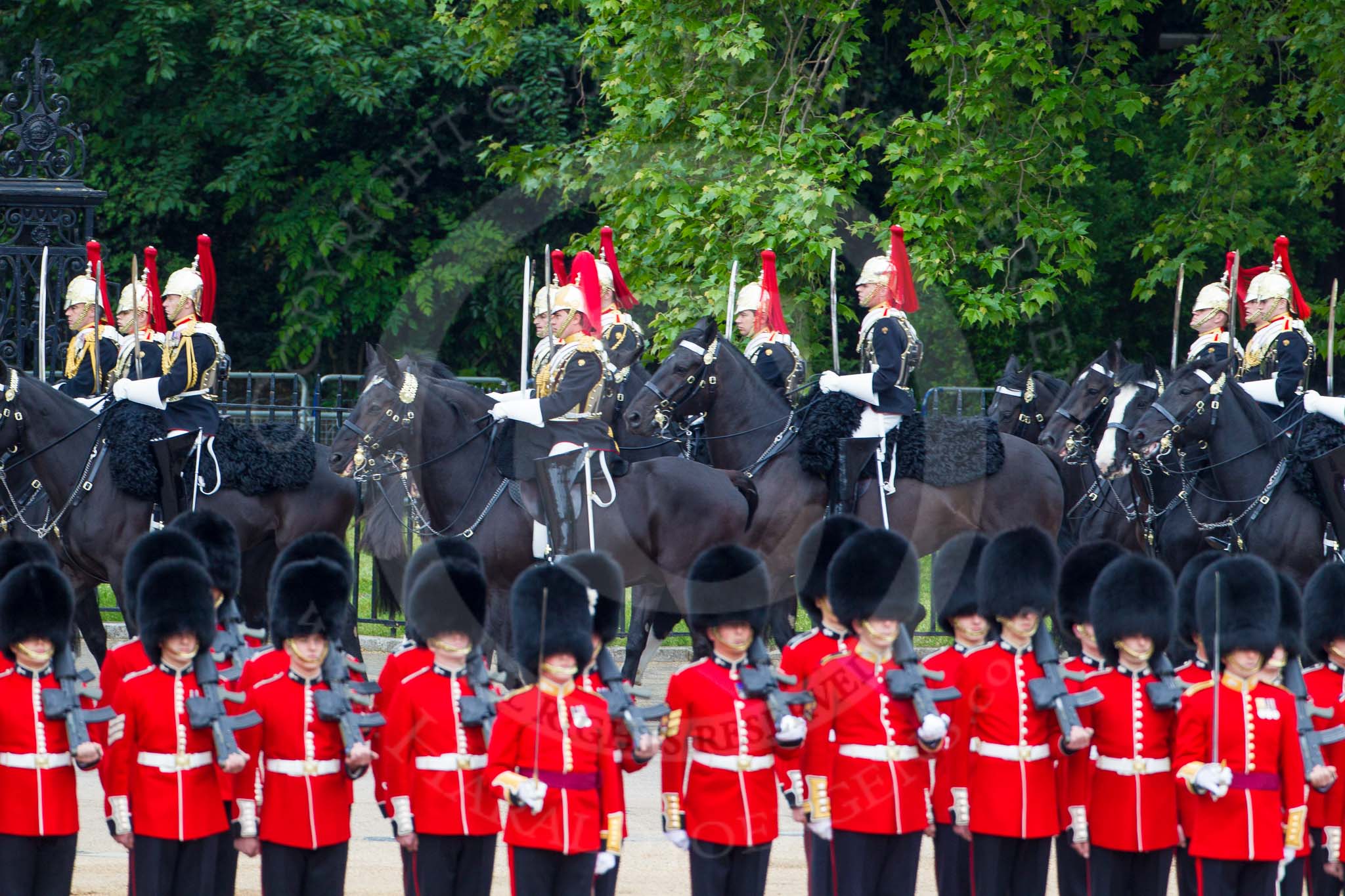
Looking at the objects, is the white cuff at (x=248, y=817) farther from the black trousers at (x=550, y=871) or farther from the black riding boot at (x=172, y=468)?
the black riding boot at (x=172, y=468)

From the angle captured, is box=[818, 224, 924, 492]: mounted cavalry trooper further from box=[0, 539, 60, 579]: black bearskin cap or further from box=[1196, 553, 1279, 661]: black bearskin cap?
box=[0, 539, 60, 579]: black bearskin cap

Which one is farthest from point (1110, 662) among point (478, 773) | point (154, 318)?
point (154, 318)

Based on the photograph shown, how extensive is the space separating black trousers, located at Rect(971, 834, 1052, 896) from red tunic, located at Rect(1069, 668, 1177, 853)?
194 millimetres

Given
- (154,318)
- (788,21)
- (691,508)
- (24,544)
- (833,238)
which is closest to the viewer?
(24,544)

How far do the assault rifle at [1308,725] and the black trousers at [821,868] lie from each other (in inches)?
60.5

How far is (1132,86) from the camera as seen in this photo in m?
18.1

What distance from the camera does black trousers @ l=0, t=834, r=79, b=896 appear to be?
255 inches

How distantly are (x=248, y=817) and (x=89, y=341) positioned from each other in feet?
20.7

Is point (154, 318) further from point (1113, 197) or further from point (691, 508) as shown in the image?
point (1113, 197)

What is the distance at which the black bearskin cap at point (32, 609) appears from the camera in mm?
6516

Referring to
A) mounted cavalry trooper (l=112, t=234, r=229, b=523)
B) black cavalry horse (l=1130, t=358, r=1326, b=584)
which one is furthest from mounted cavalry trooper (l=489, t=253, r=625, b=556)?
black cavalry horse (l=1130, t=358, r=1326, b=584)

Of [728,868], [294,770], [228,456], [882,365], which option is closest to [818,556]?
[728,868]

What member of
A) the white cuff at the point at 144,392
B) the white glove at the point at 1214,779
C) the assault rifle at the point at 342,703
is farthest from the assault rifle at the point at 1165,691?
the white cuff at the point at 144,392

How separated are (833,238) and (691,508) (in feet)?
18.4
